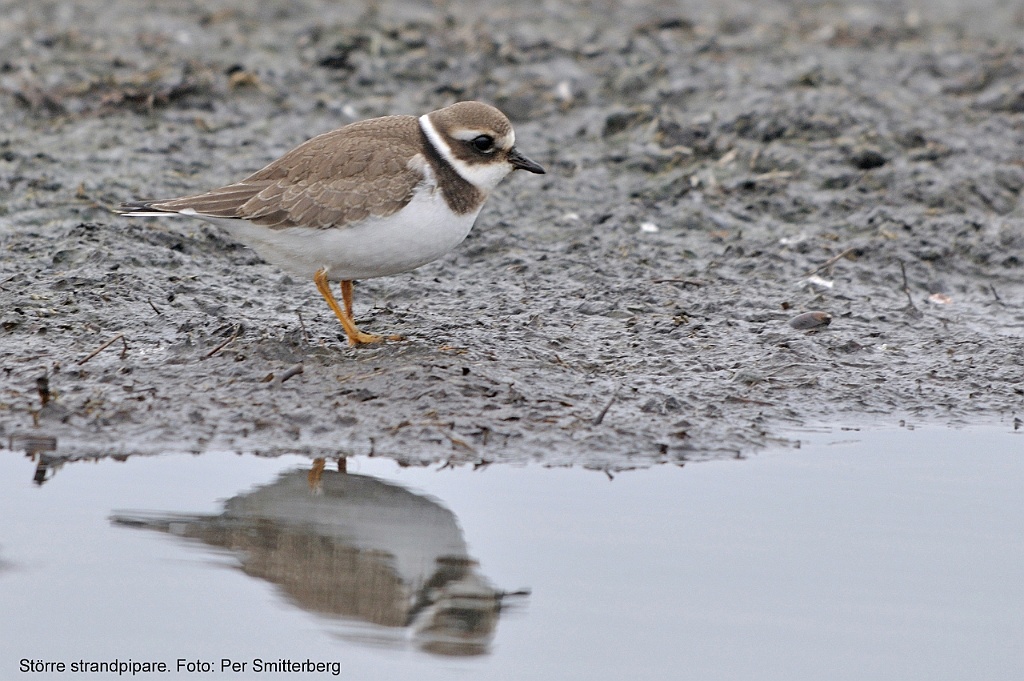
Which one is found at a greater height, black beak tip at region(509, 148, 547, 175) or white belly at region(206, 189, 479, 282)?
black beak tip at region(509, 148, 547, 175)

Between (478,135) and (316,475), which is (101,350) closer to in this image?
(316,475)

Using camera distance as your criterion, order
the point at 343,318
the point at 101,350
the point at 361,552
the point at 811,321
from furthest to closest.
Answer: the point at 811,321 → the point at 343,318 → the point at 101,350 → the point at 361,552

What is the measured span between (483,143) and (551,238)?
2.23 meters

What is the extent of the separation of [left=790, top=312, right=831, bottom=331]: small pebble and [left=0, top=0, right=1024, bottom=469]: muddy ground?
0.23 ft

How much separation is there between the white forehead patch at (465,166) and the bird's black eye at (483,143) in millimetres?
35

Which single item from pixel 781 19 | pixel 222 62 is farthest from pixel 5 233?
pixel 781 19

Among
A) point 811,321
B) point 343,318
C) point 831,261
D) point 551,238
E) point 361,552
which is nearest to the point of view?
point 361,552

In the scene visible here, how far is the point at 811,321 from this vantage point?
8.28 metres

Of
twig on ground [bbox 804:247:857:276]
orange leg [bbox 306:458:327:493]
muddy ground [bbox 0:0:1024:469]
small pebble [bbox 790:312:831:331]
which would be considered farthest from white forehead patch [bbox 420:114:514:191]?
twig on ground [bbox 804:247:857:276]

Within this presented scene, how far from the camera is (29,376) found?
703 cm

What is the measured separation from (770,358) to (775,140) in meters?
4.13

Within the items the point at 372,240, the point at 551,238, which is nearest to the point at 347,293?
the point at 372,240

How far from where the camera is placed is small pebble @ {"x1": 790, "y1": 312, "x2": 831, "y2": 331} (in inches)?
326

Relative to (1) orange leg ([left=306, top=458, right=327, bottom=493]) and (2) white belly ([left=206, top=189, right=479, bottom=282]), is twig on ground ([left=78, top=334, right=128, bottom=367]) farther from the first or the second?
(1) orange leg ([left=306, top=458, right=327, bottom=493])
